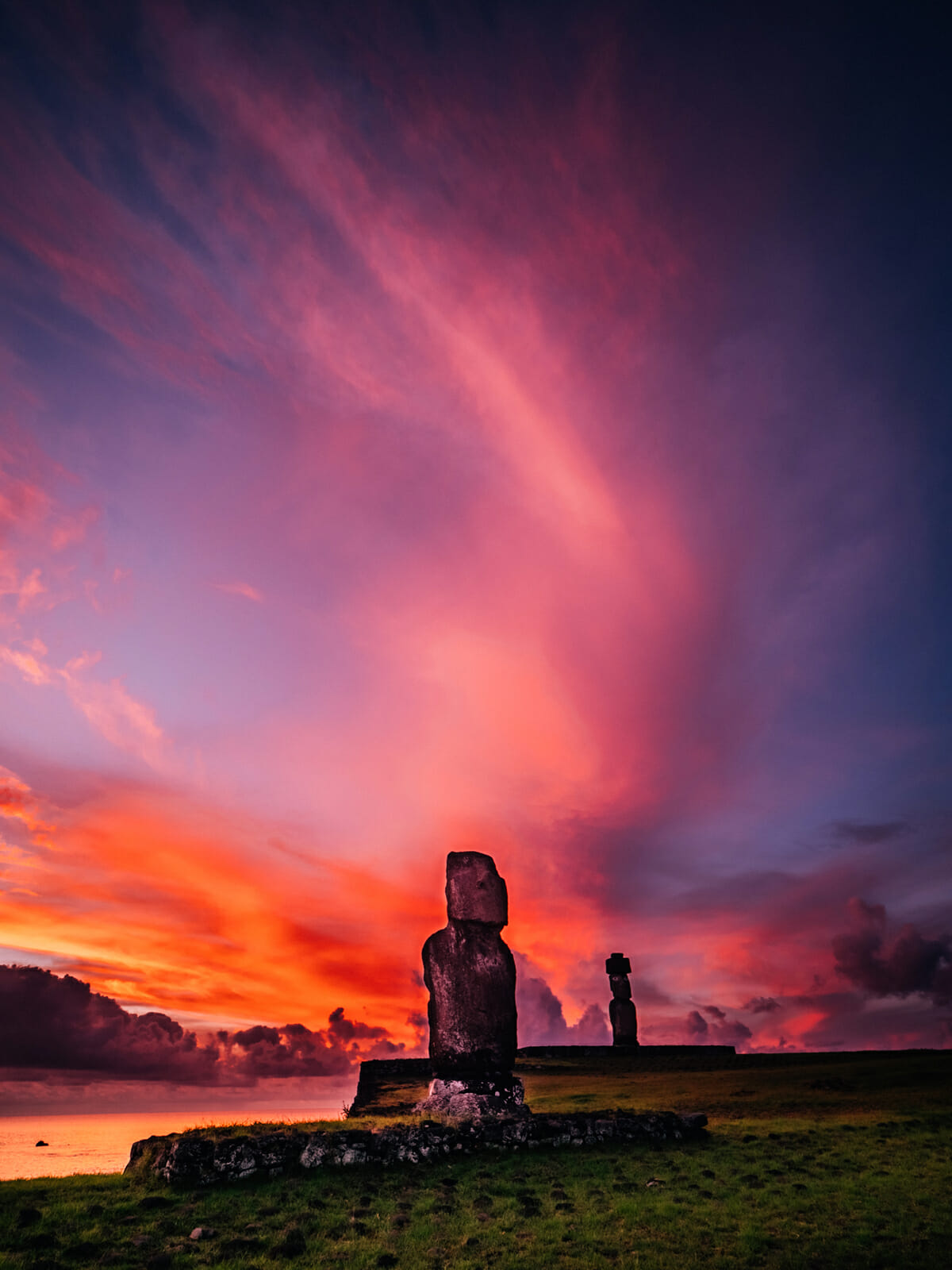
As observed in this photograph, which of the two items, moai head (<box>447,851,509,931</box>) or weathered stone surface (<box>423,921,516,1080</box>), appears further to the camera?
moai head (<box>447,851,509,931</box>)

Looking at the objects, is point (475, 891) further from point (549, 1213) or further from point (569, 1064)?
point (569, 1064)

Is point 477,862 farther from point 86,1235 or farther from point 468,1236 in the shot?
point 86,1235

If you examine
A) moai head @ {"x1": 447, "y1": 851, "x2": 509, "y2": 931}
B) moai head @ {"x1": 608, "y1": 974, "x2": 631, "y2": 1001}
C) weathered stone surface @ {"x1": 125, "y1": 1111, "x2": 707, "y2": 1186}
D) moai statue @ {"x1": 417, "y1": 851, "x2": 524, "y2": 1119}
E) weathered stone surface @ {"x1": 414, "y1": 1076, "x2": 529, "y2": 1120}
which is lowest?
weathered stone surface @ {"x1": 125, "y1": 1111, "x2": 707, "y2": 1186}

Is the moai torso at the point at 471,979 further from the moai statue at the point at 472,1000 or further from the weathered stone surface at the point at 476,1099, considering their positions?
the weathered stone surface at the point at 476,1099

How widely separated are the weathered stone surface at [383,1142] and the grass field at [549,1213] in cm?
44

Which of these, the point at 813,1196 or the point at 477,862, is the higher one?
the point at 477,862

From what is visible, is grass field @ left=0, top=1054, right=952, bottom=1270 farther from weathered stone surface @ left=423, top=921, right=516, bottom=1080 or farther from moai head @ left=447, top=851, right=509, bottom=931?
moai head @ left=447, top=851, right=509, bottom=931

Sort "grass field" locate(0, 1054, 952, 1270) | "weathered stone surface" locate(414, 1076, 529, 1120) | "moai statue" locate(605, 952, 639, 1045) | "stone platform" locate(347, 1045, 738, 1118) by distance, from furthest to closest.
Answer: "moai statue" locate(605, 952, 639, 1045) < "stone platform" locate(347, 1045, 738, 1118) < "weathered stone surface" locate(414, 1076, 529, 1120) < "grass field" locate(0, 1054, 952, 1270)

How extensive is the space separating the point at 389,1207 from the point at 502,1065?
9336 mm

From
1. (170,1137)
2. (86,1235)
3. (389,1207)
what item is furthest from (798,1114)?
(86,1235)

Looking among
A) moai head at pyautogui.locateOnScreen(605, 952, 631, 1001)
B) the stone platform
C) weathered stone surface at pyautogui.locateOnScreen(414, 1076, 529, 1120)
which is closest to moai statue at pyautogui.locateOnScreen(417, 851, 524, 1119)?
weathered stone surface at pyautogui.locateOnScreen(414, 1076, 529, 1120)

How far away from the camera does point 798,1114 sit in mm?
23797

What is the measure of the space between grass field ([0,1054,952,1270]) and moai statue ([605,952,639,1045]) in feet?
114

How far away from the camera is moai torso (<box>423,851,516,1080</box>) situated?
2139 centimetres
